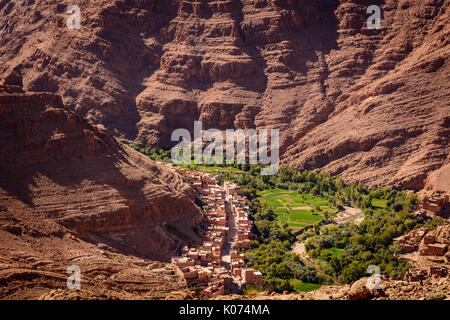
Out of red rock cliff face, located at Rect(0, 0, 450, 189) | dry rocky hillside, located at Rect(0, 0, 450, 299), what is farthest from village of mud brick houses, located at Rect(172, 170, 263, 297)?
red rock cliff face, located at Rect(0, 0, 450, 189)

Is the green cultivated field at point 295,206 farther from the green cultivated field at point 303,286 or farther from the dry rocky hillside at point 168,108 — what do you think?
the green cultivated field at point 303,286

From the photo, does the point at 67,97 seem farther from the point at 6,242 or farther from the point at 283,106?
the point at 6,242

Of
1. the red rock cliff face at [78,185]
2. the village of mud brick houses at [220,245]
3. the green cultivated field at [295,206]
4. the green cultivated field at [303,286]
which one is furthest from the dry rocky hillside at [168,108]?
the green cultivated field at [303,286]

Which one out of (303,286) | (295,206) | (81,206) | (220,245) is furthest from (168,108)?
(303,286)

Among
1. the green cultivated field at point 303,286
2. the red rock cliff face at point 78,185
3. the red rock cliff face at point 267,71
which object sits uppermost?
the red rock cliff face at point 267,71

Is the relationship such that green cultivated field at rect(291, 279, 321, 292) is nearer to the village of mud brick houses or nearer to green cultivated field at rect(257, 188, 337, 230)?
the village of mud brick houses
